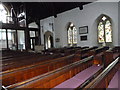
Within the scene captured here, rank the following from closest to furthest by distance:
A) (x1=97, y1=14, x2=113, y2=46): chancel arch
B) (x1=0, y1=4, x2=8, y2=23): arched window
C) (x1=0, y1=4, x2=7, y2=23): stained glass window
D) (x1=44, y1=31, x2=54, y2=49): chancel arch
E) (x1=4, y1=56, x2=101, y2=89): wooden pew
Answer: (x1=4, y1=56, x2=101, y2=89): wooden pew → (x1=97, y1=14, x2=113, y2=46): chancel arch → (x1=0, y1=4, x2=7, y2=23): stained glass window → (x1=0, y1=4, x2=8, y2=23): arched window → (x1=44, y1=31, x2=54, y2=49): chancel arch

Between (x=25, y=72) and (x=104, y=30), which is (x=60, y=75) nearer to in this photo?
(x=25, y=72)

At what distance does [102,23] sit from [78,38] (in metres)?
1.69

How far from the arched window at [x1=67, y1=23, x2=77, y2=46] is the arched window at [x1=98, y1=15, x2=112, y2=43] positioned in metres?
1.69

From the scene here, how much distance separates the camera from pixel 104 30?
6.23 meters

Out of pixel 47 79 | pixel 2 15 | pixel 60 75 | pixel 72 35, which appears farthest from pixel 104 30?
pixel 2 15

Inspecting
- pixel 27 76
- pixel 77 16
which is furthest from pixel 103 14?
pixel 27 76

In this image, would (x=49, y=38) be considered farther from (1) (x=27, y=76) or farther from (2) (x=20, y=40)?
(1) (x=27, y=76)

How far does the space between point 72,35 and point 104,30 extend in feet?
7.38

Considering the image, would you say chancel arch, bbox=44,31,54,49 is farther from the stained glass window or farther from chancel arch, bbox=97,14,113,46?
chancel arch, bbox=97,14,113,46

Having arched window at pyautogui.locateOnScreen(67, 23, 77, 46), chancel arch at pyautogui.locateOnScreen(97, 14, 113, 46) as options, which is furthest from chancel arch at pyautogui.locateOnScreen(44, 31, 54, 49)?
chancel arch at pyautogui.locateOnScreen(97, 14, 113, 46)

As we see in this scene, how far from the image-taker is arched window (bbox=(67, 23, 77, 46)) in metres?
7.55

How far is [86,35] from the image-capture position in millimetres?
6562

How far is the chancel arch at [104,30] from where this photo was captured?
19.7 feet

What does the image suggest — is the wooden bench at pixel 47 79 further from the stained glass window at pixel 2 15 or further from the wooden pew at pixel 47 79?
the stained glass window at pixel 2 15
